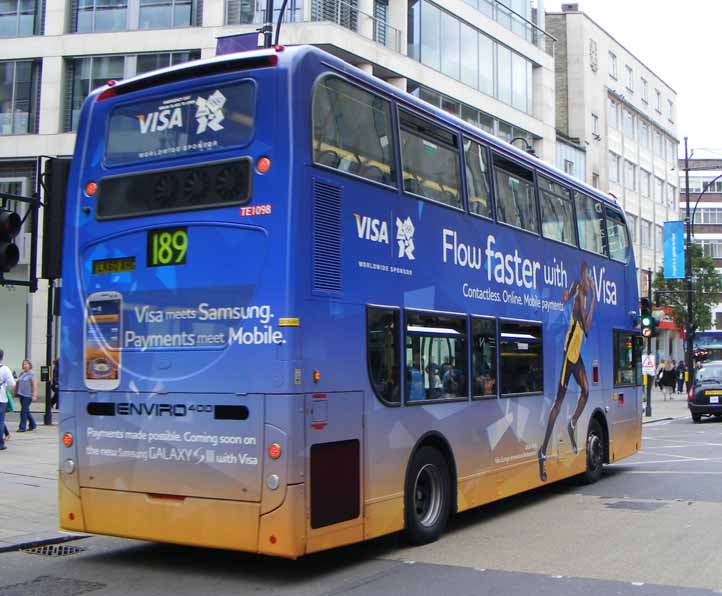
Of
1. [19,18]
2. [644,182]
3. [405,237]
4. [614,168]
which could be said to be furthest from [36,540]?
[644,182]

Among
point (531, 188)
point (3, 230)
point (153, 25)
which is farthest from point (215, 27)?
point (3, 230)

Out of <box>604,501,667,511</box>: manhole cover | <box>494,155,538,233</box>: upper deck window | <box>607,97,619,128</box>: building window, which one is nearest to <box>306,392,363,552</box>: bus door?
<box>494,155,538,233</box>: upper deck window

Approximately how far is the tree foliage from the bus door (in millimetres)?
45121

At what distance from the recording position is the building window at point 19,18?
32531 millimetres

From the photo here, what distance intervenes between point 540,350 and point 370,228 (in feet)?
14.2

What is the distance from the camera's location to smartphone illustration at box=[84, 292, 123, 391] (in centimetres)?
802

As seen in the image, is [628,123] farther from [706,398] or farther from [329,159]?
[329,159]

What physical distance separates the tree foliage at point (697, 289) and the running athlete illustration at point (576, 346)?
38566mm

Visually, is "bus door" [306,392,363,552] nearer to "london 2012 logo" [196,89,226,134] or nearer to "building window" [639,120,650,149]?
"london 2012 logo" [196,89,226,134]

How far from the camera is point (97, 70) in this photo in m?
31.9

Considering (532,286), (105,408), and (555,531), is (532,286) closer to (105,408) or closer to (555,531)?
(555,531)

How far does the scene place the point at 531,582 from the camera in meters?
7.32

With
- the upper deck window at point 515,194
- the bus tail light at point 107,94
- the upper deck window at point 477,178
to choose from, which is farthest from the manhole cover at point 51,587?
the upper deck window at point 515,194

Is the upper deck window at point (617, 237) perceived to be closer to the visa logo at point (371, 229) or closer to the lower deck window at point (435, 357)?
the lower deck window at point (435, 357)
